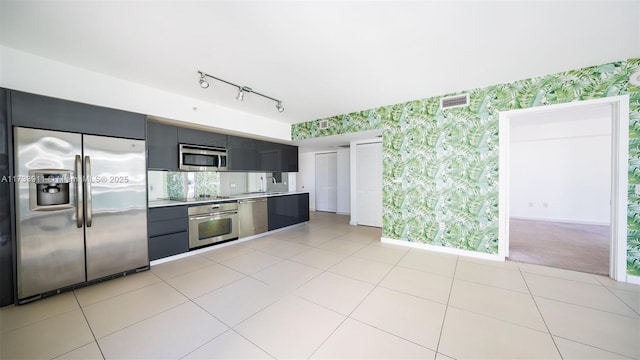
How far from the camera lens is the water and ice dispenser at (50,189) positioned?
2.14 m

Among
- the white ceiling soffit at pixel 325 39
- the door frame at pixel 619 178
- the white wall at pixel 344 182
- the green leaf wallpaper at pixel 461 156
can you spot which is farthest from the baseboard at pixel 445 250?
the white wall at pixel 344 182

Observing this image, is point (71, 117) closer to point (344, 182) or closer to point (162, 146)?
point (162, 146)

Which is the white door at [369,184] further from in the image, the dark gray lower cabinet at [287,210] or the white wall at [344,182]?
the dark gray lower cabinet at [287,210]

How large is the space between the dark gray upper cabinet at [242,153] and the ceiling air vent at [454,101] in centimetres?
366

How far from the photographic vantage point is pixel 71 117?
2.35m

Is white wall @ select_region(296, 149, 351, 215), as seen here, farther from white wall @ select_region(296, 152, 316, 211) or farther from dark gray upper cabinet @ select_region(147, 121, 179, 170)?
dark gray upper cabinet @ select_region(147, 121, 179, 170)

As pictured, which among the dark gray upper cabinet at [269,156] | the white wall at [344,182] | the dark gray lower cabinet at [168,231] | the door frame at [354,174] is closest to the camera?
the dark gray lower cabinet at [168,231]

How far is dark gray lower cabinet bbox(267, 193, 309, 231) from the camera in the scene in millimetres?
4766

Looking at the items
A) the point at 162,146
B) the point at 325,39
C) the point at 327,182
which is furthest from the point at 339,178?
the point at 325,39

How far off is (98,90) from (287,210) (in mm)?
3659

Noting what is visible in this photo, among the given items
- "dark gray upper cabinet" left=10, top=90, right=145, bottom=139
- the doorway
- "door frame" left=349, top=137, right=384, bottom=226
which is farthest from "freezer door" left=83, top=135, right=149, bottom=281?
the doorway

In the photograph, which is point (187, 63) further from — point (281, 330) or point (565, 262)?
point (565, 262)

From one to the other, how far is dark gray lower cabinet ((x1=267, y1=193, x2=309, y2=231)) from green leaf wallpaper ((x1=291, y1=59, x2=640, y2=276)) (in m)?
2.23

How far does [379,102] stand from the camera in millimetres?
3830
